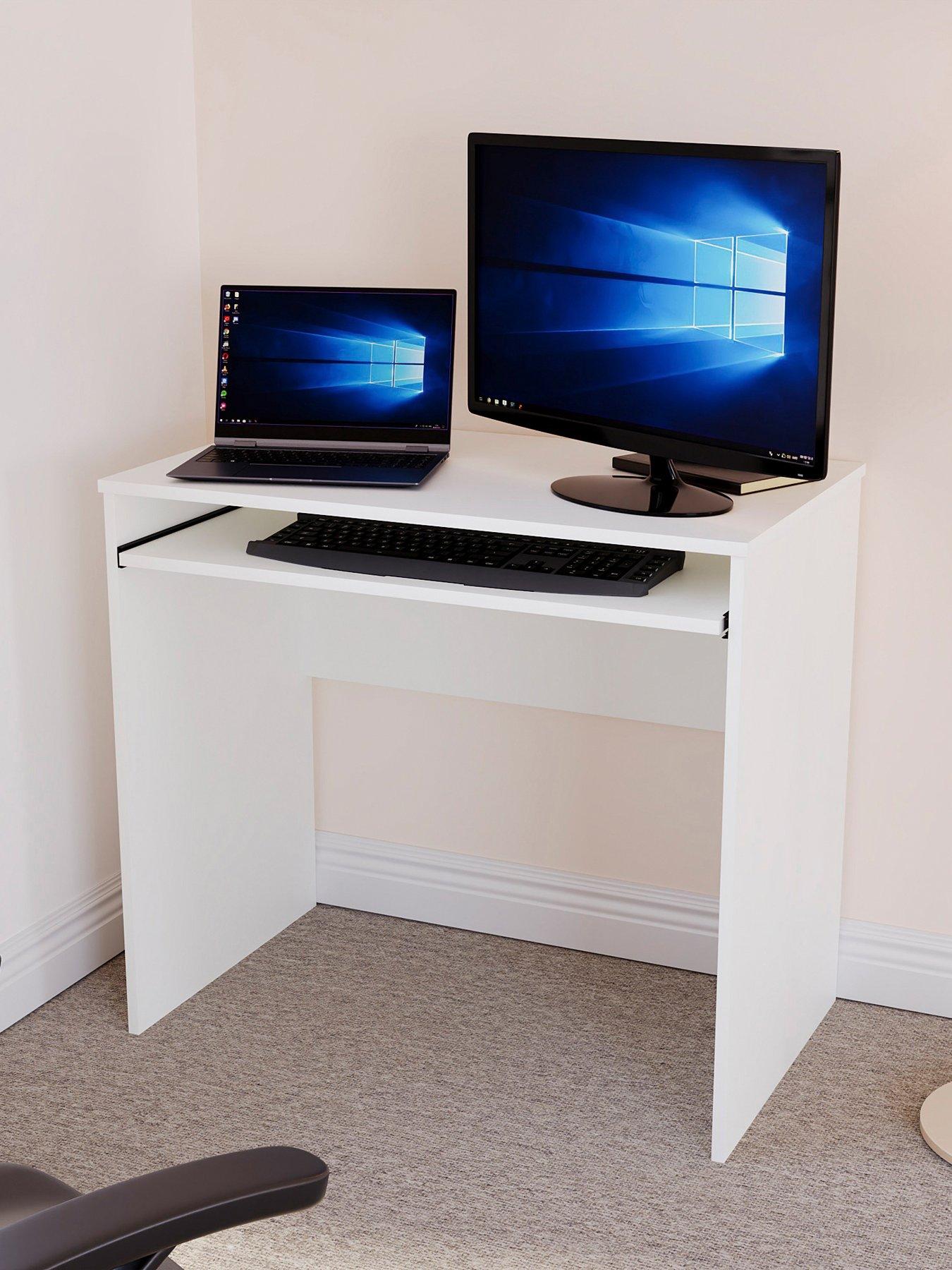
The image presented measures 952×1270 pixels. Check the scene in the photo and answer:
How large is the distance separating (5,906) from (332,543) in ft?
2.66

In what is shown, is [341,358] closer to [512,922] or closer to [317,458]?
[317,458]

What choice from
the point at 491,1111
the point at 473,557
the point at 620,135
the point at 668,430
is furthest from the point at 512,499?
the point at 491,1111

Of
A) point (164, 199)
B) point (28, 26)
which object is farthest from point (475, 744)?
point (28, 26)

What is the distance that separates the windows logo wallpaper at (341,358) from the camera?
2.21 m

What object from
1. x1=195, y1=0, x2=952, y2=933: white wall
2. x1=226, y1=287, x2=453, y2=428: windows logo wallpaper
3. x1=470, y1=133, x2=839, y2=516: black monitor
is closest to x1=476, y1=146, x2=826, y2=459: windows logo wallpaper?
x1=470, y1=133, x2=839, y2=516: black monitor

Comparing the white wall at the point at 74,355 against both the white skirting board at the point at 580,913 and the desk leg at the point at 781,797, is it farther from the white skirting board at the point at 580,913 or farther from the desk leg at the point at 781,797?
the desk leg at the point at 781,797

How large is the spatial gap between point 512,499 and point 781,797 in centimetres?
56

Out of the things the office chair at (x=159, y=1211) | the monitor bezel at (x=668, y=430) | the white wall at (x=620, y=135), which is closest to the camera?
the office chair at (x=159, y=1211)

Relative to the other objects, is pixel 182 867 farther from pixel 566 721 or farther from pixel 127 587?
pixel 566 721

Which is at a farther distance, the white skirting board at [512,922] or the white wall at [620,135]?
the white skirting board at [512,922]

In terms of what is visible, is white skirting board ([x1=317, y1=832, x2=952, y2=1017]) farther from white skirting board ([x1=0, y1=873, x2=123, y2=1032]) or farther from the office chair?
the office chair

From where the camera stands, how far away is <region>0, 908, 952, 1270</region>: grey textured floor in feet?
6.07

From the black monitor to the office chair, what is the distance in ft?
3.61

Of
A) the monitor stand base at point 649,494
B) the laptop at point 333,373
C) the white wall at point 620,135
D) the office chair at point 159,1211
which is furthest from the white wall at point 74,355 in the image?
the office chair at point 159,1211
